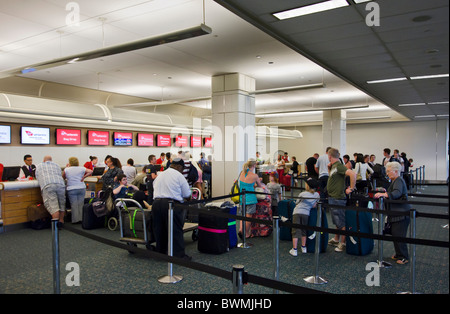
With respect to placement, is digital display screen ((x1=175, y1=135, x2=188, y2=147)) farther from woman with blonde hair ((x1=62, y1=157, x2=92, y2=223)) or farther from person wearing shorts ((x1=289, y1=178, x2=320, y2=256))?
person wearing shorts ((x1=289, y1=178, x2=320, y2=256))

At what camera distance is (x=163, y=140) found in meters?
17.5

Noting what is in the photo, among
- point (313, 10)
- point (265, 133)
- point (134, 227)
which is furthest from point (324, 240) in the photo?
point (265, 133)

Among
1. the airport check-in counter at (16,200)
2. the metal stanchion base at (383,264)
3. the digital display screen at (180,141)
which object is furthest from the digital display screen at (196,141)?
the metal stanchion base at (383,264)

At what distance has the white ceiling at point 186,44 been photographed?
4.80 meters

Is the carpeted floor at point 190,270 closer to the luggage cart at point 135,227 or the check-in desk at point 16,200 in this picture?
the luggage cart at point 135,227

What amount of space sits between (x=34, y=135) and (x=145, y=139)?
5.50 metres

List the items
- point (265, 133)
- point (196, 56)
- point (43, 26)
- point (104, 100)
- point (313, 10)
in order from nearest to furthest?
1. point (313, 10)
2. point (43, 26)
3. point (196, 56)
4. point (104, 100)
5. point (265, 133)

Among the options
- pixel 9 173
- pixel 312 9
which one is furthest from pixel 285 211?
pixel 9 173

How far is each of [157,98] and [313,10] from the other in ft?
40.4

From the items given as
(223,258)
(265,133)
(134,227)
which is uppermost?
(265,133)

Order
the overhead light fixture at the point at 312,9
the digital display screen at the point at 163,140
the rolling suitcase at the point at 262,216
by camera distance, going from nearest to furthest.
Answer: the overhead light fixture at the point at 312,9, the rolling suitcase at the point at 262,216, the digital display screen at the point at 163,140

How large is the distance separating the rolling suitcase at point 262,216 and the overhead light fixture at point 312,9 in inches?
144

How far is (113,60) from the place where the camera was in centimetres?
883

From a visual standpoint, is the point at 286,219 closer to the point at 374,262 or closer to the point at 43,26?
the point at 374,262
